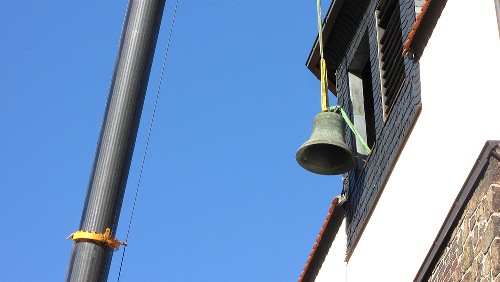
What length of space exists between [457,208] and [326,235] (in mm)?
4670

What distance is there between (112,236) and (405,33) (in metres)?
4.58

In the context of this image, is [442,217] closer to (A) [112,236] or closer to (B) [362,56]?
(A) [112,236]

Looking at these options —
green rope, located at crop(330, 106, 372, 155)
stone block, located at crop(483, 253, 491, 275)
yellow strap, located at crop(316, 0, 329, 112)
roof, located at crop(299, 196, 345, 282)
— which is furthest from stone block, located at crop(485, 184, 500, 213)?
roof, located at crop(299, 196, 345, 282)

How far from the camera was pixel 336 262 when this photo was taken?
12391 mm

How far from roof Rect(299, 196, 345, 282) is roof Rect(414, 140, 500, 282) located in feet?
11.9

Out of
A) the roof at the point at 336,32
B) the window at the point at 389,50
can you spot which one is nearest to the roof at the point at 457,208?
the window at the point at 389,50

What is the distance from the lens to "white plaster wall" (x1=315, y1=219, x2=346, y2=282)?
39.9 feet

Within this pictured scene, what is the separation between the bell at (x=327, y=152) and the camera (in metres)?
11.5

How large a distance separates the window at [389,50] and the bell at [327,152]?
0.66 m

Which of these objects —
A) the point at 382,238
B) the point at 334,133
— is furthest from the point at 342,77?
the point at 382,238

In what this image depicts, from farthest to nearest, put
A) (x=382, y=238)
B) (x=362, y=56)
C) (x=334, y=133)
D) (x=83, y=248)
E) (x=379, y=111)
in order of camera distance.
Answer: (x=362, y=56) < (x=379, y=111) < (x=334, y=133) < (x=382, y=238) < (x=83, y=248)

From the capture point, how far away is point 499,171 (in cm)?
763

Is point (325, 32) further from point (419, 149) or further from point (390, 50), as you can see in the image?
point (419, 149)

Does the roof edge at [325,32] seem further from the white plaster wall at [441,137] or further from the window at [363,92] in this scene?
the white plaster wall at [441,137]
